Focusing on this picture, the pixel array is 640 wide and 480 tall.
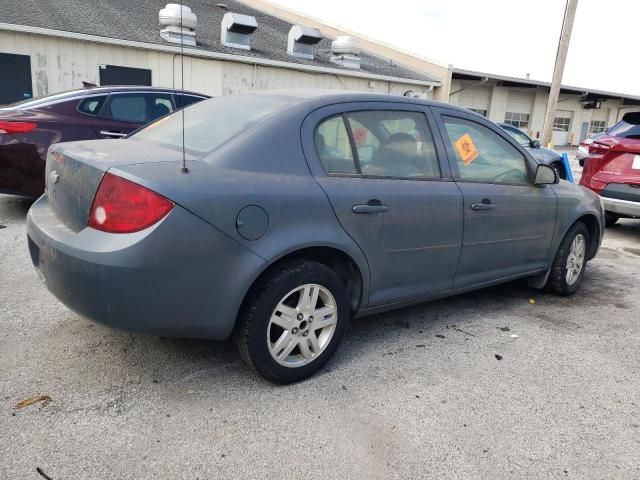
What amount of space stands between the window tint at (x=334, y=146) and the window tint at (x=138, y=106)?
426 centimetres

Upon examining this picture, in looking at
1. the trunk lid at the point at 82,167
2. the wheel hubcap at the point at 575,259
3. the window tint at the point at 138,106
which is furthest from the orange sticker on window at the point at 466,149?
the window tint at the point at 138,106

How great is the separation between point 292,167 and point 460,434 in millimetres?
1533

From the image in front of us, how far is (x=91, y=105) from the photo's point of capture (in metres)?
6.21

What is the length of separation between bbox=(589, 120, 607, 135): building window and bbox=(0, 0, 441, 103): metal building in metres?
21.3

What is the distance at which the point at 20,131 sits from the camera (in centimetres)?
570

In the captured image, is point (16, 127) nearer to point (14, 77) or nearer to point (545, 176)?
point (545, 176)

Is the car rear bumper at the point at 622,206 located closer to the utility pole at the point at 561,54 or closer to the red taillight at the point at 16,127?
the red taillight at the point at 16,127

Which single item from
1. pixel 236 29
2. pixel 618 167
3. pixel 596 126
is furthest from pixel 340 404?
pixel 596 126

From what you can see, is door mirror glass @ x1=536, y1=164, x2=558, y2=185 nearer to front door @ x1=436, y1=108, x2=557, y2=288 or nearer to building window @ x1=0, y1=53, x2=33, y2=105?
front door @ x1=436, y1=108, x2=557, y2=288

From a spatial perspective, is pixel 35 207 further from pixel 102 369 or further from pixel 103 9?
pixel 103 9

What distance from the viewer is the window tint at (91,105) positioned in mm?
6139

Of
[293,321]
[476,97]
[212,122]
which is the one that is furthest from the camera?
[476,97]

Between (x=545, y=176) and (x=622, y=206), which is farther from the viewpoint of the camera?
(x=622, y=206)

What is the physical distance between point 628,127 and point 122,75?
11991 mm
